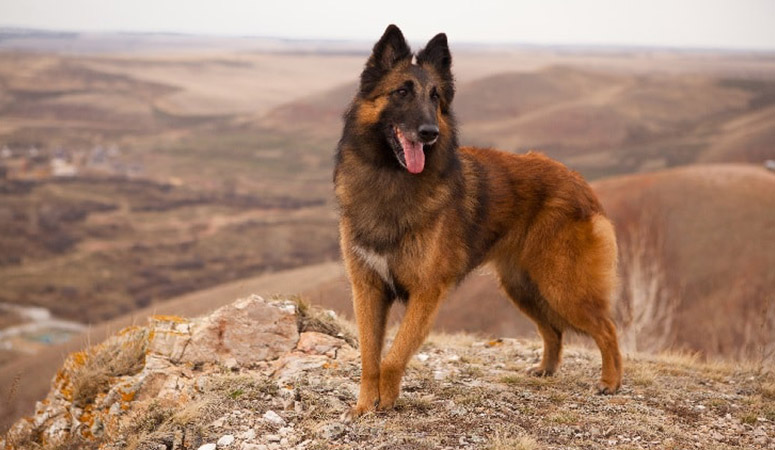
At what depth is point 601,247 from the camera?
8.13 m

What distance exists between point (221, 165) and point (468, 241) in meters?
135

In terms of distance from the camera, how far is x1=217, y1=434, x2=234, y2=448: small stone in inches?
278

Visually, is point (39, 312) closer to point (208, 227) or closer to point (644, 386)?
point (208, 227)

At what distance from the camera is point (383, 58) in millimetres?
6914

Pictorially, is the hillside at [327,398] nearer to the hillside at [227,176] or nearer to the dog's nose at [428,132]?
the hillside at [227,176]

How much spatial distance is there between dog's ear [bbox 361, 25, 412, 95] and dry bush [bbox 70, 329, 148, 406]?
4.76 meters

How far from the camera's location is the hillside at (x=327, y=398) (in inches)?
282

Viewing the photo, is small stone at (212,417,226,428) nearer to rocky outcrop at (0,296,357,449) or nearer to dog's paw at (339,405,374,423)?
rocky outcrop at (0,296,357,449)

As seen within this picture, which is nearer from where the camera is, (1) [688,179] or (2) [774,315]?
(2) [774,315]

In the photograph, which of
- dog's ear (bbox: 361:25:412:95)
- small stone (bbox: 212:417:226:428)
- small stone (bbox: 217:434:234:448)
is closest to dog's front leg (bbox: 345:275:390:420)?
Result: small stone (bbox: 217:434:234:448)

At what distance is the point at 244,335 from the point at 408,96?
400 cm

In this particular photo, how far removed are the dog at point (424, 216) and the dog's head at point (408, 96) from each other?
0.03 ft

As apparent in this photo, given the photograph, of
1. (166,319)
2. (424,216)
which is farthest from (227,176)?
(424,216)

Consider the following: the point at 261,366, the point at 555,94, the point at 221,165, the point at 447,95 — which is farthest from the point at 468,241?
the point at 555,94
